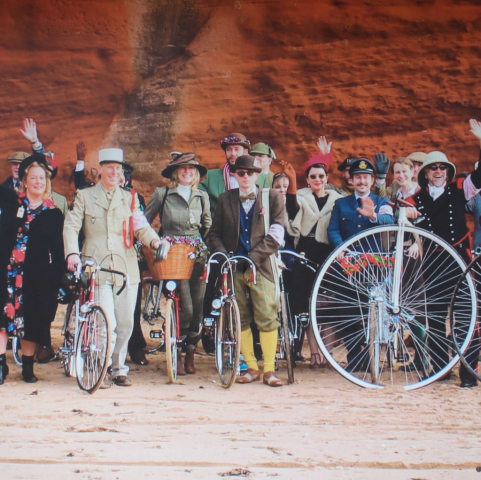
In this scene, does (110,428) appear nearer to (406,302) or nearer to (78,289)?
(78,289)

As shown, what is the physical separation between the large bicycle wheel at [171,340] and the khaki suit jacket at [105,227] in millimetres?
366

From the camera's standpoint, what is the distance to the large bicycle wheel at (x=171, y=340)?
5.92 metres

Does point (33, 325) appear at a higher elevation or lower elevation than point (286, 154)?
lower

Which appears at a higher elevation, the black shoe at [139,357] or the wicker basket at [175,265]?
the wicker basket at [175,265]

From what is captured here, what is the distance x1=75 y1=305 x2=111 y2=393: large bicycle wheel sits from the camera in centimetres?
568

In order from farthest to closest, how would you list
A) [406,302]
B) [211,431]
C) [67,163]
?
[67,163], [406,302], [211,431]

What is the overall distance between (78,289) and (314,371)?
2059 mm

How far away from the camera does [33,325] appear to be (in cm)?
605

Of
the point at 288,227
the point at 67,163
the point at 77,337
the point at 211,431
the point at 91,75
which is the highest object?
the point at 91,75

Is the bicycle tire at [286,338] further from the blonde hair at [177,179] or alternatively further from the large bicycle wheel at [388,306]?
the blonde hair at [177,179]

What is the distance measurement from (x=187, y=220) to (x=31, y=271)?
4.17 ft

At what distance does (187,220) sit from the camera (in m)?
6.39

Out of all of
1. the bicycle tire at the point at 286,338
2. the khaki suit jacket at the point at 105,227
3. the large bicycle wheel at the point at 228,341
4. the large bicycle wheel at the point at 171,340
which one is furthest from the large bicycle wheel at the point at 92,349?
the bicycle tire at the point at 286,338

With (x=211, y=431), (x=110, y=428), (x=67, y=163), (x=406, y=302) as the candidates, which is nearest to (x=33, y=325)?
(x=110, y=428)
